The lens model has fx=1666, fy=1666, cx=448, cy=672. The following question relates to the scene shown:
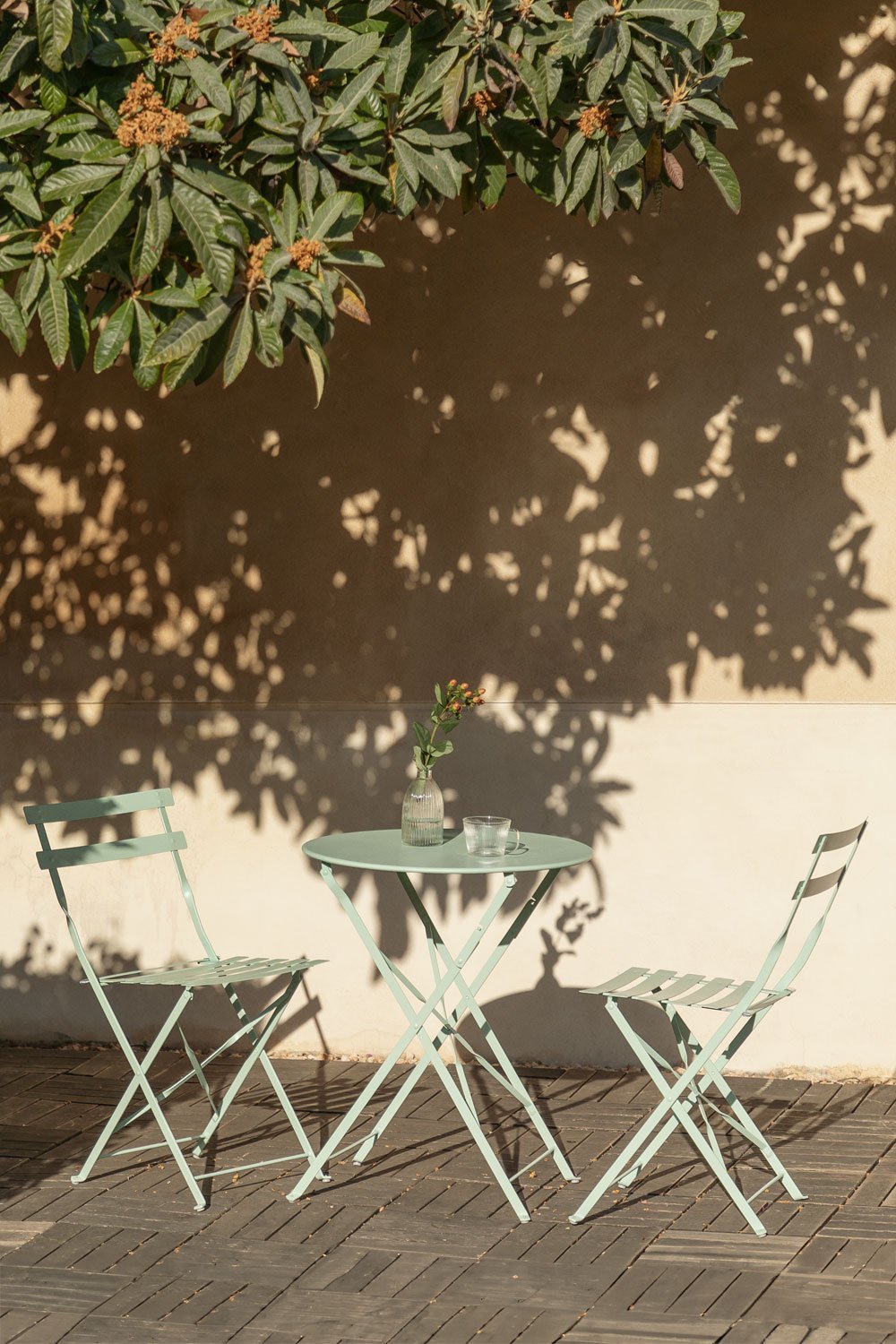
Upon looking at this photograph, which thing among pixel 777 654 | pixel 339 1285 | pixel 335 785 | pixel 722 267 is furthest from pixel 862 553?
pixel 339 1285

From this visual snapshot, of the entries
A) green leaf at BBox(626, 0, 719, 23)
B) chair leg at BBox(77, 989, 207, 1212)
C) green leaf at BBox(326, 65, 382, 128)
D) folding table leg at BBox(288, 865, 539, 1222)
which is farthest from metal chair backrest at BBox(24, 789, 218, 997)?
green leaf at BBox(626, 0, 719, 23)

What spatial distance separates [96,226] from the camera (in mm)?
3857

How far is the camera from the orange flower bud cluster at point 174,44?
3951mm

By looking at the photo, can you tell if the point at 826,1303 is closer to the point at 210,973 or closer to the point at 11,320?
the point at 210,973

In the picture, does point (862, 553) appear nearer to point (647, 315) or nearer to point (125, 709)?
point (647, 315)

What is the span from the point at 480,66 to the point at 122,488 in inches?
108

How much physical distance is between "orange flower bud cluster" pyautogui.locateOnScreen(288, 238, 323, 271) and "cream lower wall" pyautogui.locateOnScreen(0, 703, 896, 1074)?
2.62 meters

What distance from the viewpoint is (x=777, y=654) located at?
6059 mm

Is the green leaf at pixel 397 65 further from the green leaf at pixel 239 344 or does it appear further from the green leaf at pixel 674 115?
the green leaf at pixel 239 344

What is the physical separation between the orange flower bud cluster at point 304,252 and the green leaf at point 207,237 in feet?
0.52

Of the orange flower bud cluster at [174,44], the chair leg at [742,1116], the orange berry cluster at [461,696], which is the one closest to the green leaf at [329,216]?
the orange flower bud cluster at [174,44]

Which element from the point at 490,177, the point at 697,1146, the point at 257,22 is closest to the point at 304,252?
the point at 257,22

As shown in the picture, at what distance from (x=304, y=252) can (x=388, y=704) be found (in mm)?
2632

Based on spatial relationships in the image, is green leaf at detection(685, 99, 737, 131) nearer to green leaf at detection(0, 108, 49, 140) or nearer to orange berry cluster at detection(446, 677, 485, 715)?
green leaf at detection(0, 108, 49, 140)
